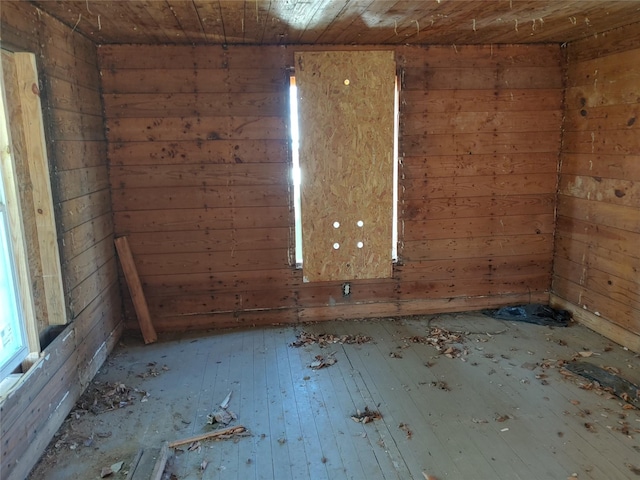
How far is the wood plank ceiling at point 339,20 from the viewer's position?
2721 mm

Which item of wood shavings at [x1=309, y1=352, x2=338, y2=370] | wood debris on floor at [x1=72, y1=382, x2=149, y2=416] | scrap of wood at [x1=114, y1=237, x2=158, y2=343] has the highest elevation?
scrap of wood at [x1=114, y1=237, x2=158, y2=343]

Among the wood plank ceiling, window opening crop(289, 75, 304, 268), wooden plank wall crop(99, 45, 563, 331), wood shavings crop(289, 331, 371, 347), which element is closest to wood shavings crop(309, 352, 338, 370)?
wood shavings crop(289, 331, 371, 347)

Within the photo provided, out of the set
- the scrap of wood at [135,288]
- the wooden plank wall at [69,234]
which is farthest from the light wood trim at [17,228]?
the scrap of wood at [135,288]

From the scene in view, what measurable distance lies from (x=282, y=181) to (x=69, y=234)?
1683 mm

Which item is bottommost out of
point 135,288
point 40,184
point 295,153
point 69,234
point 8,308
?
point 135,288

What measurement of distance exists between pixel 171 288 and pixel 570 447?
10.1ft

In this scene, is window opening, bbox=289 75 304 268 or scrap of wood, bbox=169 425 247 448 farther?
window opening, bbox=289 75 304 268

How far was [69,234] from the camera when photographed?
2.91 meters

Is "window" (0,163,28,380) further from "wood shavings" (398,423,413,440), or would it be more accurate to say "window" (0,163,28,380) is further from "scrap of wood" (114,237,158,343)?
"wood shavings" (398,423,413,440)

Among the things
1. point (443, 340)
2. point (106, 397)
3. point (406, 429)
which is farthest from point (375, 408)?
point (106, 397)

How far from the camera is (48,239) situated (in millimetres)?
2641

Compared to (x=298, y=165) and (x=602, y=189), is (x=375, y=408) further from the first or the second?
(x=602, y=189)

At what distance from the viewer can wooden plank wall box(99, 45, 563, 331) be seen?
3.80 meters

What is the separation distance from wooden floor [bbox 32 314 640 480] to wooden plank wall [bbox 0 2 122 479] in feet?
0.63
